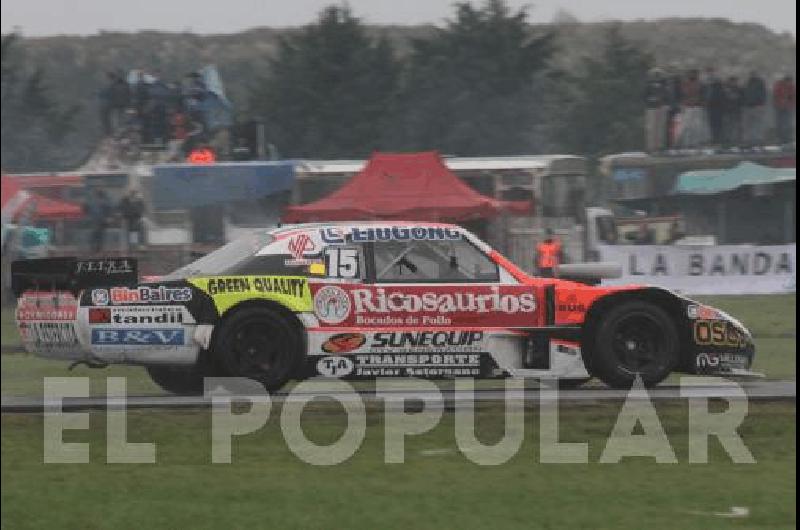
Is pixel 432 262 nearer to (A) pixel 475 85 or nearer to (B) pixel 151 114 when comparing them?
(B) pixel 151 114

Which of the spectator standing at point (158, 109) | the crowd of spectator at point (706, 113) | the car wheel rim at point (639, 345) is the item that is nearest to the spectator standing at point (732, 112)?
the crowd of spectator at point (706, 113)

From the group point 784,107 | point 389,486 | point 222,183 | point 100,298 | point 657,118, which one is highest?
point 784,107

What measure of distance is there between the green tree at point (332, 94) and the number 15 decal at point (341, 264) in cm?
3665

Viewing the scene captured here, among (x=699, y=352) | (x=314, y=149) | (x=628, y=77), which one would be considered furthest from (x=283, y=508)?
(x=628, y=77)

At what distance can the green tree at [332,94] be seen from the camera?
50.3 metres

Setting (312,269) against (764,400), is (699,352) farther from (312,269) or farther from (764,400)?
(312,269)

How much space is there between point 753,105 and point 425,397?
96.1 ft

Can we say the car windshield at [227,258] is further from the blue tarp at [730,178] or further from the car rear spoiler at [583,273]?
the blue tarp at [730,178]

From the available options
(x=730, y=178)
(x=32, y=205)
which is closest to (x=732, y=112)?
(x=730, y=178)

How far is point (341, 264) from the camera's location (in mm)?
13266

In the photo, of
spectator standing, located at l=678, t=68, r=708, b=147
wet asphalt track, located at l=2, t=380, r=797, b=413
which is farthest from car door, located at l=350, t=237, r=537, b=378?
spectator standing, located at l=678, t=68, r=708, b=147

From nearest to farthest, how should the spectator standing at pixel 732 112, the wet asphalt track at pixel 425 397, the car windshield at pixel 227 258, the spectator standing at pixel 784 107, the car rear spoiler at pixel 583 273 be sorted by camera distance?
1. the wet asphalt track at pixel 425 397
2. the car windshield at pixel 227 258
3. the car rear spoiler at pixel 583 273
4. the spectator standing at pixel 732 112
5. the spectator standing at pixel 784 107

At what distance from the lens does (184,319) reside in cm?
1292

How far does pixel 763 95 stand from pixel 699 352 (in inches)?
1111
